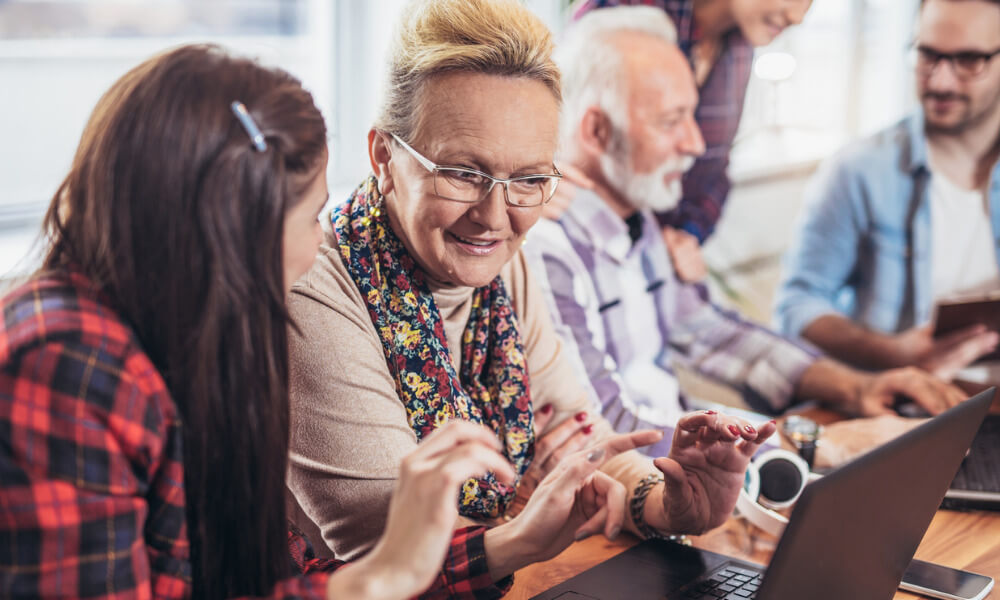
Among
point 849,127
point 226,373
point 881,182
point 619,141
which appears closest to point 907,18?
point 849,127

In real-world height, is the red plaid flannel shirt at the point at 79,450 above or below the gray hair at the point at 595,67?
below

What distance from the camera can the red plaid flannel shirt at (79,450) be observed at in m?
0.76

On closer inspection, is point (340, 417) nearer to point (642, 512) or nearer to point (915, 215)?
point (642, 512)

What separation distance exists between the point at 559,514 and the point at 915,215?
191 centimetres

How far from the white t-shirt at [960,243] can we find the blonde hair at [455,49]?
1.68 metres

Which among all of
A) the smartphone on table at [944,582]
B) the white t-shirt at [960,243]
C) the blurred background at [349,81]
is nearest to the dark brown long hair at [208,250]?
the blurred background at [349,81]

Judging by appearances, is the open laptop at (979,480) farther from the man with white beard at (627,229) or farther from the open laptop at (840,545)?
the open laptop at (840,545)

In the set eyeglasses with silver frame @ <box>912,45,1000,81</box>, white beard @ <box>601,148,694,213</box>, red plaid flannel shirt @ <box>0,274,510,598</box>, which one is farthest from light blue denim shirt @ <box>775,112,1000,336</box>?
red plaid flannel shirt @ <box>0,274,510,598</box>

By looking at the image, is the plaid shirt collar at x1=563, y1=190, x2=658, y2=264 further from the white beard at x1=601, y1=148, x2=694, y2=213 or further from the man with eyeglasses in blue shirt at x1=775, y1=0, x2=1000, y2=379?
the man with eyeglasses in blue shirt at x1=775, y1=0, x2=1000, y2=379

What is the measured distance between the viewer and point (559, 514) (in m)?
1.07

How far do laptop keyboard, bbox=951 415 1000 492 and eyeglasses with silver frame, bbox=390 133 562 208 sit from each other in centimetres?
89

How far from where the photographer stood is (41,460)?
769mm

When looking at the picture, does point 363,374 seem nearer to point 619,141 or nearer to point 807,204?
point 619,141

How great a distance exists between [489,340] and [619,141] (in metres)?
0.71
